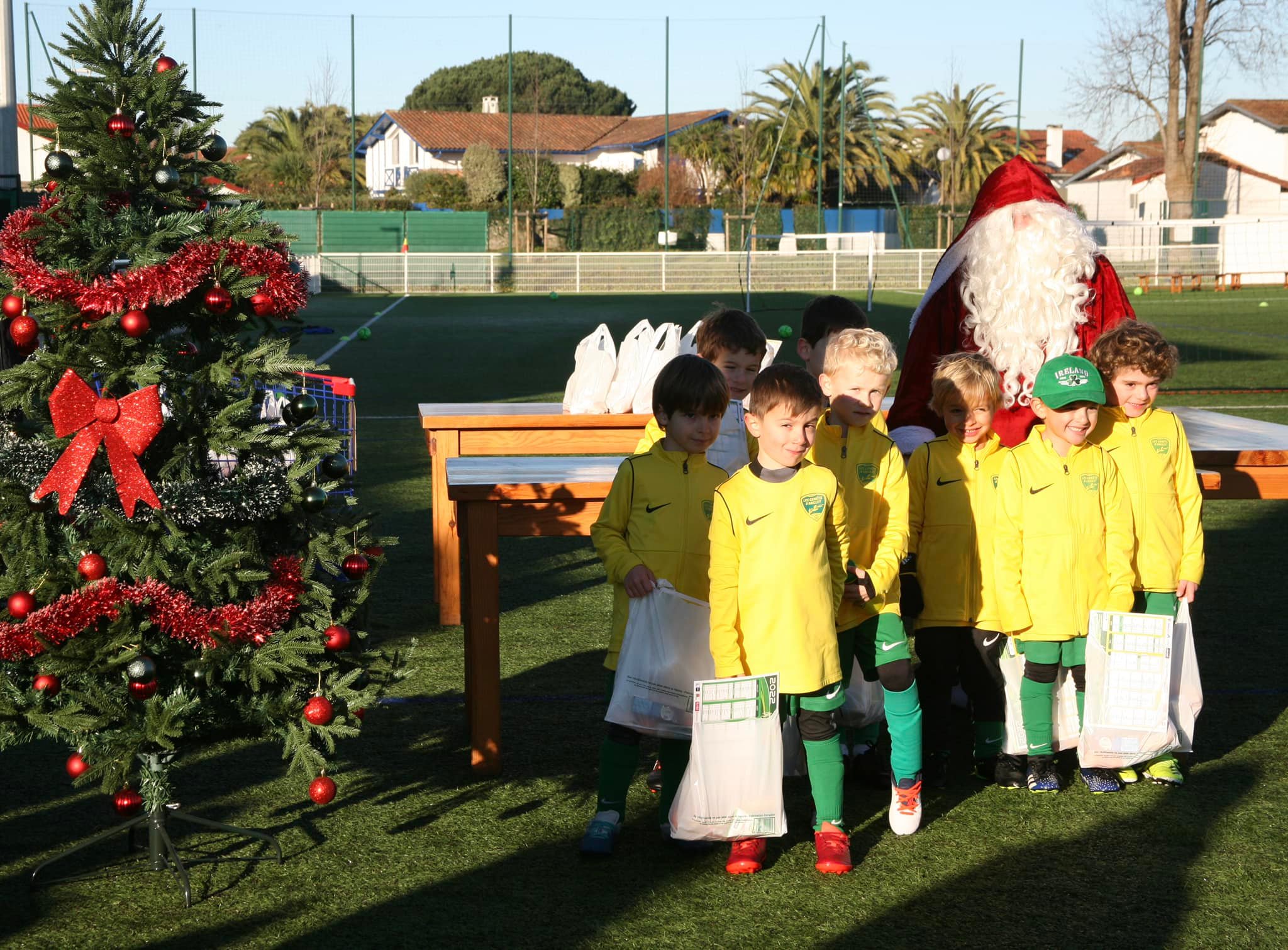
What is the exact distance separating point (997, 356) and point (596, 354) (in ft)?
6.05

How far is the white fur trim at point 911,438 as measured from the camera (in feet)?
14.7

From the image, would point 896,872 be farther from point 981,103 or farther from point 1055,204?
point 981,103

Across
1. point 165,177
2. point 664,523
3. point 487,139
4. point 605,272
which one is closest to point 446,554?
point 664,523

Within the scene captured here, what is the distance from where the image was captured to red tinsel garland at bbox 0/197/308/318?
3.39 metres

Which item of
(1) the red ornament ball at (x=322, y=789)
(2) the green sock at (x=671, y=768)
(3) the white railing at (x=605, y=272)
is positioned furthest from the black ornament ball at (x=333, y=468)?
(3) the white railing at (x=605, y=272)

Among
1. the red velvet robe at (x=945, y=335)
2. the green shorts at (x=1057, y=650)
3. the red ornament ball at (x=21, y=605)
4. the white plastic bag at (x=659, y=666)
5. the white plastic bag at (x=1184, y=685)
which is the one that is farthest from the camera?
the red velvet robe at (x=945, y=335)

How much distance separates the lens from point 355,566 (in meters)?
3.65

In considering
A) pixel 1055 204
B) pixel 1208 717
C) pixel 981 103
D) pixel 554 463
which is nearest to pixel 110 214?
pixel 554 463

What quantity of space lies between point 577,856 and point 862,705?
1072 mm

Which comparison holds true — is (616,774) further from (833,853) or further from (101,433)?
(101,433)

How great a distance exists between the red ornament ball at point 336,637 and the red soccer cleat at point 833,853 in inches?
53.0

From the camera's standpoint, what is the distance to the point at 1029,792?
427 centimetres

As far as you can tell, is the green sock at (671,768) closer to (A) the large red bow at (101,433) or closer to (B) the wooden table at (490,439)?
(A) the large red bow at (101,433)

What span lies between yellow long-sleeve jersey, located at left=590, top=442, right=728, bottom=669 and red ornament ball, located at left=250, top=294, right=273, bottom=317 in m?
1.03
